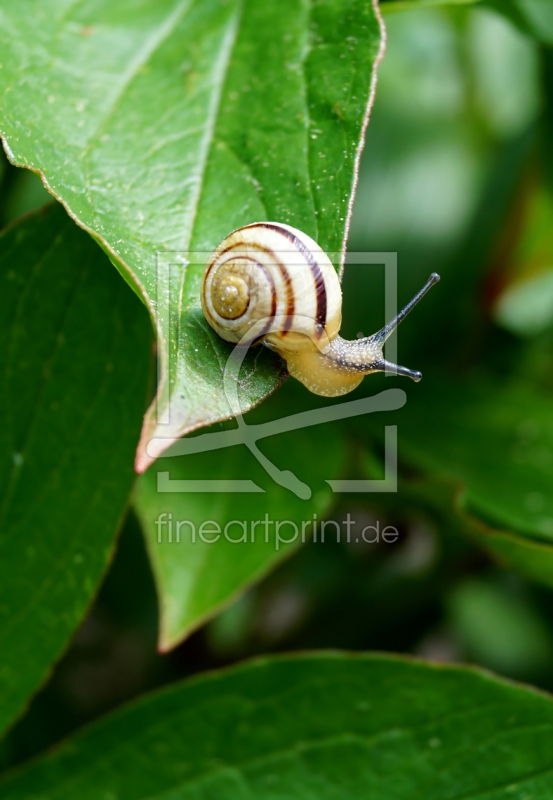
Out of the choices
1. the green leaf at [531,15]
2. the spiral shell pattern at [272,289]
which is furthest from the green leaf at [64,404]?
the green leaf at [531,15]

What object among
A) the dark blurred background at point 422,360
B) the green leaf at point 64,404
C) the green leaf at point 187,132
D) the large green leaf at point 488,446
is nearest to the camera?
the green leaf at point 187,132

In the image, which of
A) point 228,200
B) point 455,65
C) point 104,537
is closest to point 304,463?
point 104,537

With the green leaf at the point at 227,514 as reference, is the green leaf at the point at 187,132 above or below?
above

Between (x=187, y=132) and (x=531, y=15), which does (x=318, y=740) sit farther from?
(x=531, y=15)

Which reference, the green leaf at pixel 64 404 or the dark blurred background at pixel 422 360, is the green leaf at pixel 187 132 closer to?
the green leaf at pixel 64 404

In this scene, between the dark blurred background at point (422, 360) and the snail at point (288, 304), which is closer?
the snail at point (288, 304)

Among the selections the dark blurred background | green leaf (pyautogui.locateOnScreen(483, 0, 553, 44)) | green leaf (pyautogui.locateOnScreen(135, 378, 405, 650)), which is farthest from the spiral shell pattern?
green leaf (pyautogui.locateOnScreen(483, 0, 553, 44))
